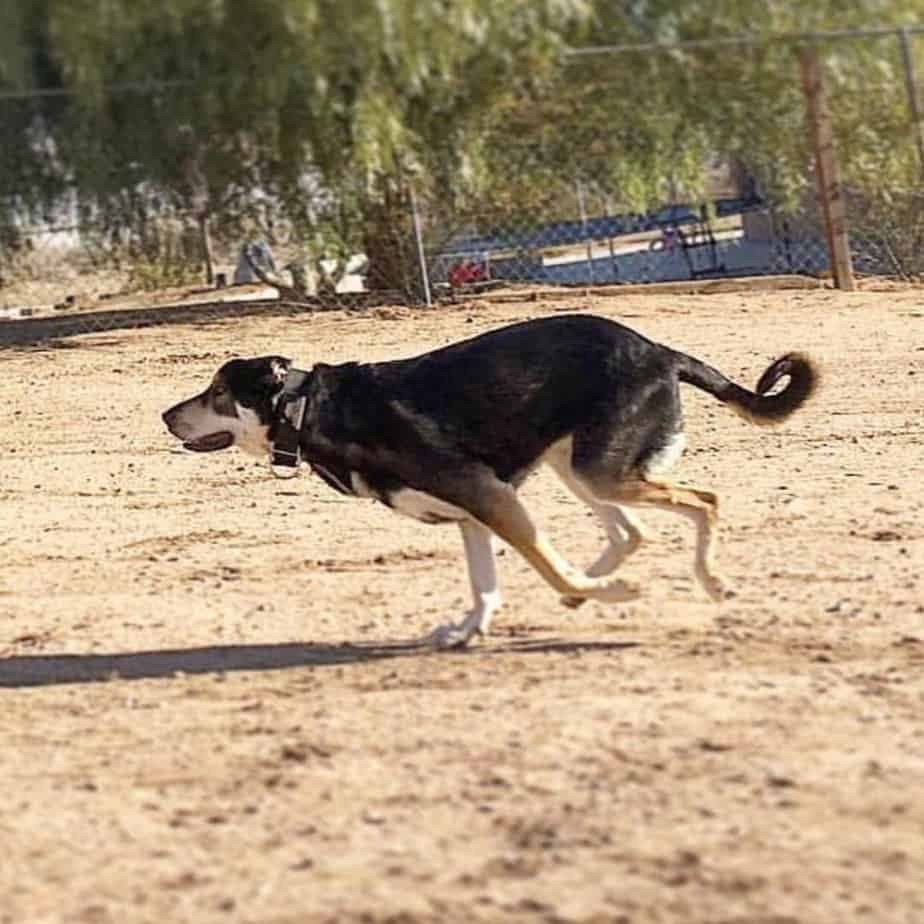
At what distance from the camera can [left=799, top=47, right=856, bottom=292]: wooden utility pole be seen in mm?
7383

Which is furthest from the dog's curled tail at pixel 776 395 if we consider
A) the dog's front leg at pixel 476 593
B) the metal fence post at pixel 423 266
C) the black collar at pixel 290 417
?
the metal fence post at pixel 423 266

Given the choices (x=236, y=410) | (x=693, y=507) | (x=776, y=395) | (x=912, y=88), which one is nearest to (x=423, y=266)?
(x=776, y=395)

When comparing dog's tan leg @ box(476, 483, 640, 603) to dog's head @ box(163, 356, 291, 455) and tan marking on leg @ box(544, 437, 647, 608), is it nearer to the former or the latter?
tan marking on leg @ box(544, 437, 647, 608)

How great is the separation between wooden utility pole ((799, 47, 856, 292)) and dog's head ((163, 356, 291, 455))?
216cm

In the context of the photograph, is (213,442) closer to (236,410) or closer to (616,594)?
(236,410)

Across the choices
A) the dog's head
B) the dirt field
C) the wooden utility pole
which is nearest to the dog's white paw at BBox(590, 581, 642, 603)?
the dirt field

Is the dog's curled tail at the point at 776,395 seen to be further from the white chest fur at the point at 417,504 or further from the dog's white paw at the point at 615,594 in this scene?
the white chest fur at the point at 417,504

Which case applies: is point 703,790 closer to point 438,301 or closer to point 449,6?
point 449,6

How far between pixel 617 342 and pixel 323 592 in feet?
5.64

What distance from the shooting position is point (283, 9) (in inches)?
252

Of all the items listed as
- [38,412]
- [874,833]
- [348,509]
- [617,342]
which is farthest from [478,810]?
[38,412]

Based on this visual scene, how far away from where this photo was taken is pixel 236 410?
8.67 metres

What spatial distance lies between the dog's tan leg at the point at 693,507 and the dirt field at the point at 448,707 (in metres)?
0.14

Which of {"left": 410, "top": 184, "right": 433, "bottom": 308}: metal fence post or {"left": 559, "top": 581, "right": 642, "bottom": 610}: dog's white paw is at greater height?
{"left": 410, "top": 184, "right": 433, "bottom": 308}: metal fence post
